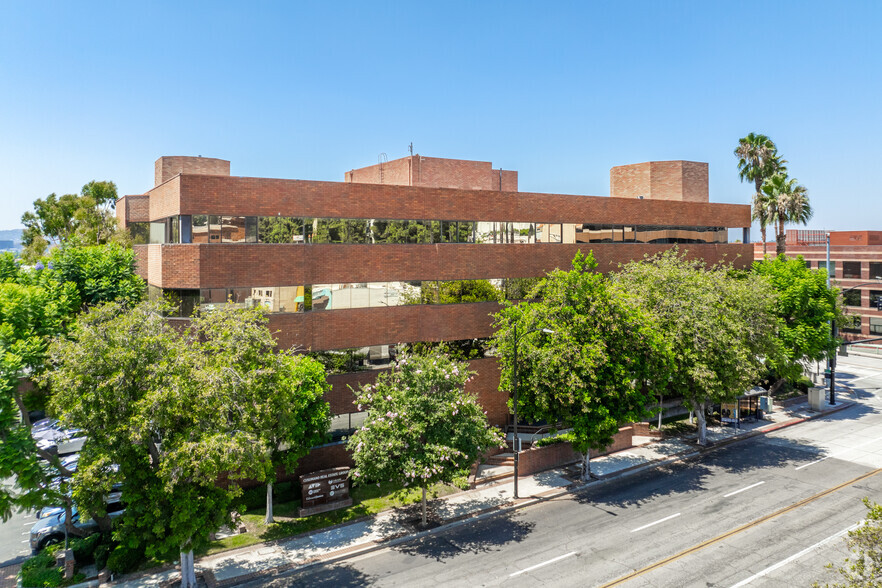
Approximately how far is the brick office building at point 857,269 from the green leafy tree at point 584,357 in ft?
164

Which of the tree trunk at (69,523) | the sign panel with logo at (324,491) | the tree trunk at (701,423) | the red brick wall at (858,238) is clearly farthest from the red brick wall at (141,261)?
the red brick wall at (858,238)

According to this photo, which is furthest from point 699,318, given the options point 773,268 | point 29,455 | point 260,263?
point 29,455

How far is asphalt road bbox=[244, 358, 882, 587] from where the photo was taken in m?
18.6

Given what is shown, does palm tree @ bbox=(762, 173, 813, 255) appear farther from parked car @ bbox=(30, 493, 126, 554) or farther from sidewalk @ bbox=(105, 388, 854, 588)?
parked car @ bbox=(30, 493, 126, 554)

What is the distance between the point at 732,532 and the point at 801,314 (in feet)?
76.9

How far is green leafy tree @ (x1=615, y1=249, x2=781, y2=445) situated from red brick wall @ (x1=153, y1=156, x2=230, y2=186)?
78.9ft

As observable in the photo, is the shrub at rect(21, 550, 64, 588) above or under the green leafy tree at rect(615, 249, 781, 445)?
under

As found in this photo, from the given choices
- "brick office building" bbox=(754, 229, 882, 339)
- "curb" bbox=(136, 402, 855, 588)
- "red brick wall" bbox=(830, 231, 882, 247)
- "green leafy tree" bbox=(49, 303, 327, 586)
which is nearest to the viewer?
"green leafy tree" bbox=(49, 303, 327, 586)

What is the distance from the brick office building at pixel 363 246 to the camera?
25078 mm

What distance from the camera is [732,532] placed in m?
21.5

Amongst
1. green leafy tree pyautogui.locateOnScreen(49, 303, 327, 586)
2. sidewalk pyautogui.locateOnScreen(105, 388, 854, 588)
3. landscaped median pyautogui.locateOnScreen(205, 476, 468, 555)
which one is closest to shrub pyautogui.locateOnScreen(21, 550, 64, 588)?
sidewalk pyautogui.locateOnScreen(105, 388, 854, 588)

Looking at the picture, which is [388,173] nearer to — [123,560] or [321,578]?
[321,578]

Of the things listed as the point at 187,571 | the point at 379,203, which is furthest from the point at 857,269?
the point at 187,571

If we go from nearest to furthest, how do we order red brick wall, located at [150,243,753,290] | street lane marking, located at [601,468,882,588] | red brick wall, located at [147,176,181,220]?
street lane marking, located at [601,468,882,588]
red brick wall, located at [147,176,181,220]
red brick wall, located at [150,243,753,290]
